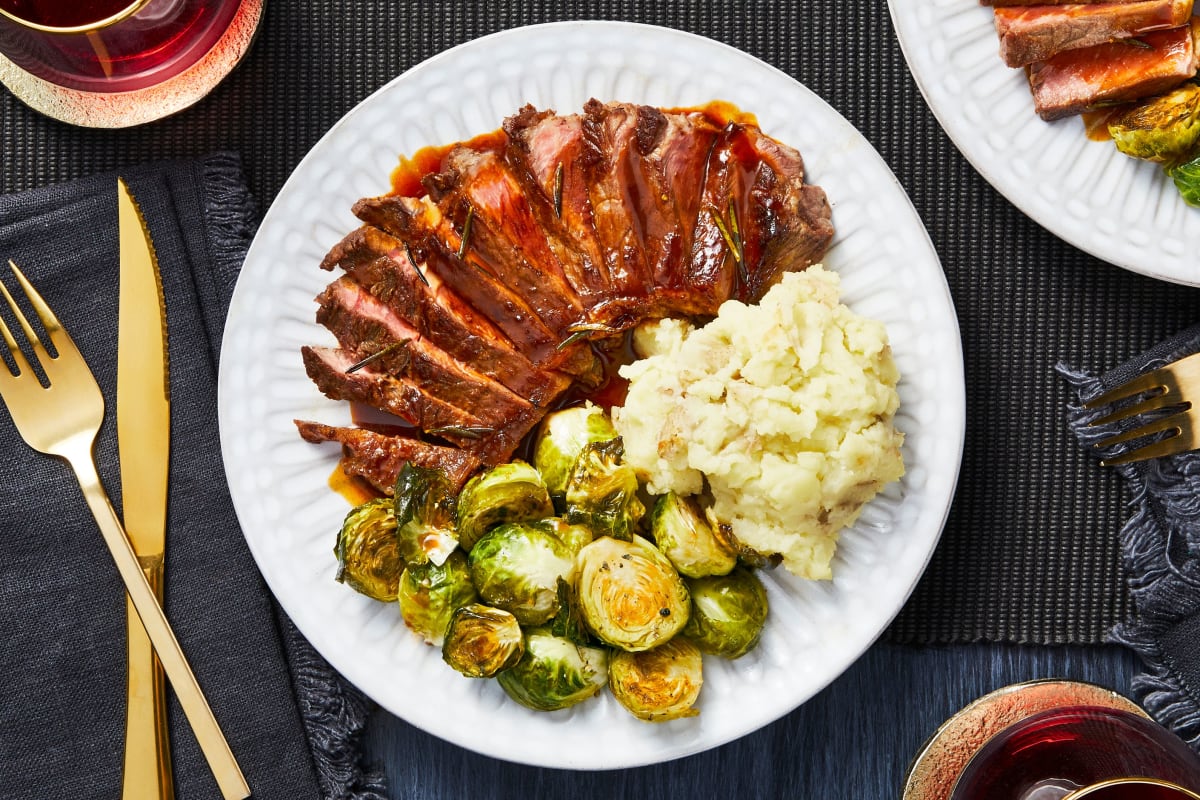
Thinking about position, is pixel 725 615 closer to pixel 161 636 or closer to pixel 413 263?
pixel 413 263

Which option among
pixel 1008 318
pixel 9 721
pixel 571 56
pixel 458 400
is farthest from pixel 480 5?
pixel 9 721

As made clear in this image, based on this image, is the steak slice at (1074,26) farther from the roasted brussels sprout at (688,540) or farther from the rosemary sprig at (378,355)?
the rosemary sprig at (378,355)

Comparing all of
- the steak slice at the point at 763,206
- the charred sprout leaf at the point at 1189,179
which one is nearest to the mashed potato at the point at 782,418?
the steak slice at the point at 763,206

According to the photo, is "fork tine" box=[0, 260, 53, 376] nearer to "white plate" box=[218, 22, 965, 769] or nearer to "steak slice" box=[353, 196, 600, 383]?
"white plate" box=[218, 22, 965, 769]

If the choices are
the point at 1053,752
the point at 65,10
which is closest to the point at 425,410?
the point at 65,10

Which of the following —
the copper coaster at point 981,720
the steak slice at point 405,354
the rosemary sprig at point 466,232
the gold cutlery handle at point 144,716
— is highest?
the rosemary sprig at point 466,232

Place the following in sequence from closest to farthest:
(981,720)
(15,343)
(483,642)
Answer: (483,642)
(981,720)
(15,343)

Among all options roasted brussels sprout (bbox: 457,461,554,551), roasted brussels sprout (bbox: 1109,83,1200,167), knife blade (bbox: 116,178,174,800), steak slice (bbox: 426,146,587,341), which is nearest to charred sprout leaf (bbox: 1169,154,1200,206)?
roasted brussels sprout (bbox: 1109,83,1200,167)
